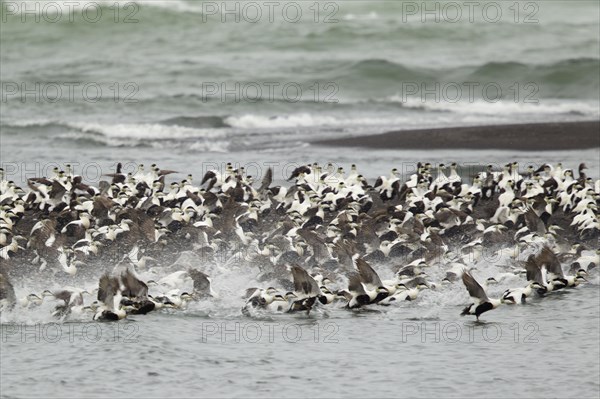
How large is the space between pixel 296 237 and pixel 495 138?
42.3 ft

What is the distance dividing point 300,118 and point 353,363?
2203 centimetres

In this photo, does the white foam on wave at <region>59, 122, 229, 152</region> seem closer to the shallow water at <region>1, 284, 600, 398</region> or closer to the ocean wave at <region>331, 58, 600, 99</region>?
the ocean wave at <region>331, 58, 600, 99</region>

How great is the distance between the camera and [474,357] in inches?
576

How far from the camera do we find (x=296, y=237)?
18.7m

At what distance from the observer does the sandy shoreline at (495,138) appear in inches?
1166

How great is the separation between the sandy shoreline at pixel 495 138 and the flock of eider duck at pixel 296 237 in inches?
244

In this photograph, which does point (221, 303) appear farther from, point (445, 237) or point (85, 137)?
point (85, 137)

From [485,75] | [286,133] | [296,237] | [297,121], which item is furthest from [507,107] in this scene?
[296,237]

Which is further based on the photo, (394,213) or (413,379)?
(394,213)

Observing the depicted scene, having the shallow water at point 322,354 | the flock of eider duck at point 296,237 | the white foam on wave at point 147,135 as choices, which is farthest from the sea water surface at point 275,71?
the shallow water at point 322,354

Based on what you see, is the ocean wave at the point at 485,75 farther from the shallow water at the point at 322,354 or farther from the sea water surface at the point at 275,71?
the shallow water at the point at 322,354

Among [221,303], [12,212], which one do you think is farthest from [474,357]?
[12,212]

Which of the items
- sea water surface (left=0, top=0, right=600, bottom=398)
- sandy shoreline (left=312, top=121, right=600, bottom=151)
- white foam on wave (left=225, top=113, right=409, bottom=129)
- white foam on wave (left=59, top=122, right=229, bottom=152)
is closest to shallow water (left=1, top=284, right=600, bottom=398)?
sea water surface (left=0, top=0, right=600, bottom=398)

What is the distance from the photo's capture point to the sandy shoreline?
29.6 meters
